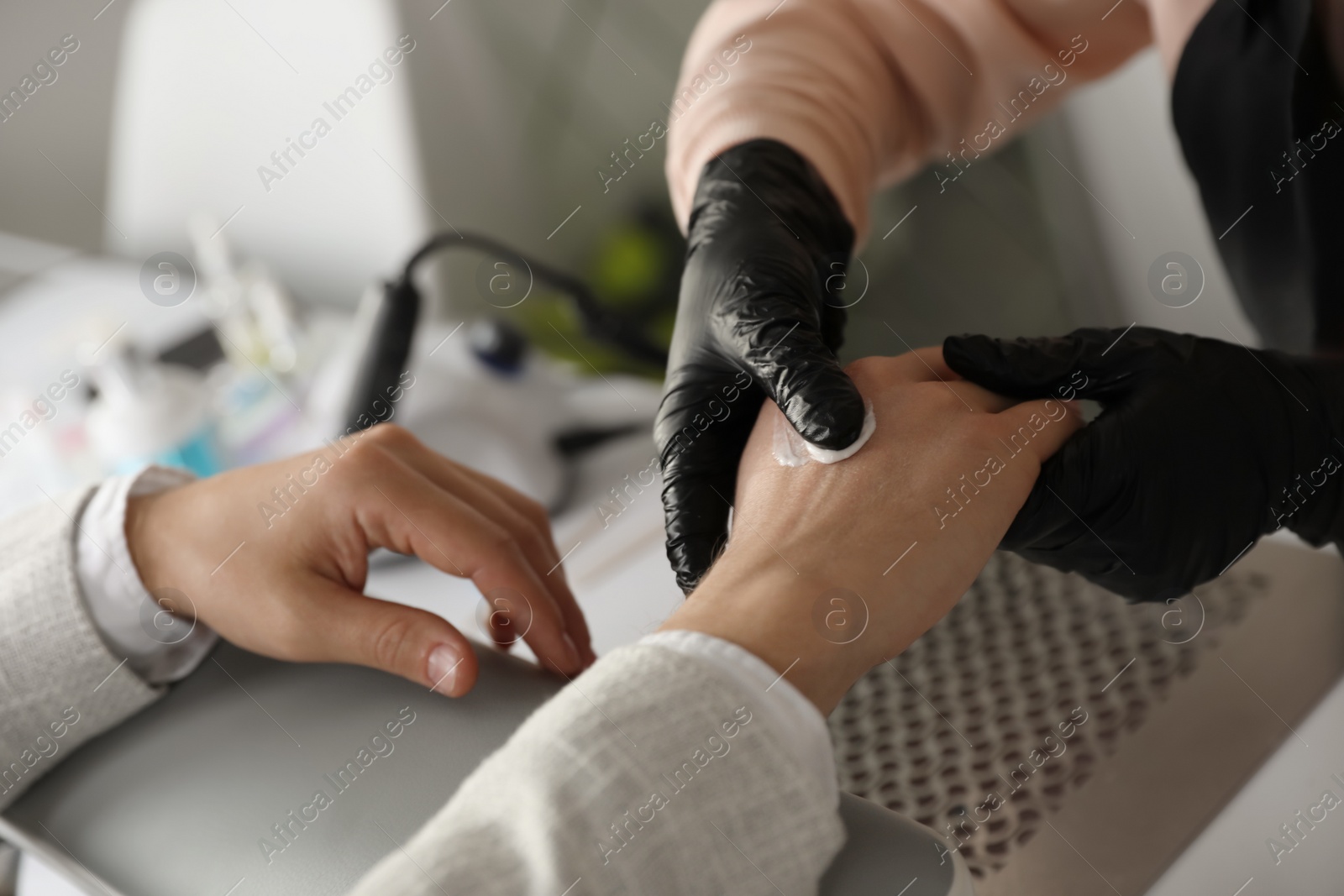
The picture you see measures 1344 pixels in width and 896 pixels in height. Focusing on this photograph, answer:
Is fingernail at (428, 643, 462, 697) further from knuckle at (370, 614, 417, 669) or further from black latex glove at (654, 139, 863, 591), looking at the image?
black latex glove at (654, 139, 863, 591)

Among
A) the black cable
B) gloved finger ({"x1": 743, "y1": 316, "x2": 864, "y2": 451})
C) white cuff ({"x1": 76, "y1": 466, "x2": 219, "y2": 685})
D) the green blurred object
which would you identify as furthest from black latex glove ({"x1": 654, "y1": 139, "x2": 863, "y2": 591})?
the green blurred object

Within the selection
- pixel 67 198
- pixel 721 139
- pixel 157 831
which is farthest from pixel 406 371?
pixel 67 198

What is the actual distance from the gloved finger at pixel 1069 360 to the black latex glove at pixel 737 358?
8 centimetres

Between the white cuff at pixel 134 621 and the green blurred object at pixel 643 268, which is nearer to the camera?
the white cuff at pixel 134 621

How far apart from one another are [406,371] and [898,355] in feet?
1.70

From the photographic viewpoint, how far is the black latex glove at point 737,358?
1.56 feet

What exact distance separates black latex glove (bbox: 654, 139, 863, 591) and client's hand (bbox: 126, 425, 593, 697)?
86 millimetres

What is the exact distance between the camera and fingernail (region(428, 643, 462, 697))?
453 mm

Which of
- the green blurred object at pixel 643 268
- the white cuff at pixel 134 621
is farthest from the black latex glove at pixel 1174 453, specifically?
the green blurred object at pixel 643 268

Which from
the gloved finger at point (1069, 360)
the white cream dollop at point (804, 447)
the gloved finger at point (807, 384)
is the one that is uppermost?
the gloved finger at point (807, 384)

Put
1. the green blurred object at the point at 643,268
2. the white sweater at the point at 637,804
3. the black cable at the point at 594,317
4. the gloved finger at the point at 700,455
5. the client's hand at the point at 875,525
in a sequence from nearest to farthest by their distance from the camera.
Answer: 1. the white sweater at the point at 637,804
2. the client's hand at the point at 875,525
3. the gloved finger at the point at 700,455
4. the black cable at the point at 594,317
5. the green blurred object at the point at 643,268

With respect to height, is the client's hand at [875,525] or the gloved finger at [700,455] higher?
the gloved finger at [700,455]

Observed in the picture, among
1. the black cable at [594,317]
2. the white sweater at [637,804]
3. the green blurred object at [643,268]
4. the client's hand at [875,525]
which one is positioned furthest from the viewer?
the green blurred object at [643,268]

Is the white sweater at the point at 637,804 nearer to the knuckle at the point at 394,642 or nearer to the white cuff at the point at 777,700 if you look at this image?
the white cuff at the point at 777,700
